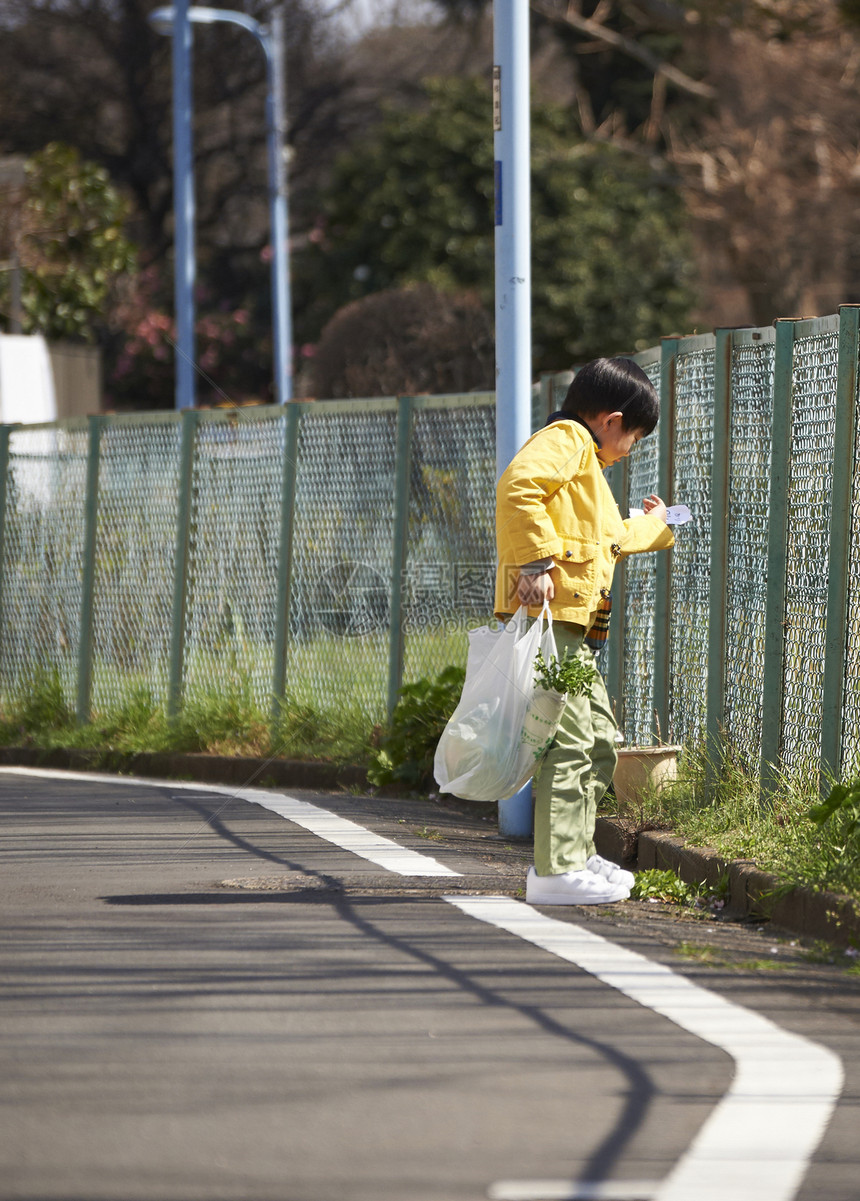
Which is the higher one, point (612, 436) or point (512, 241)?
point (512, 241)

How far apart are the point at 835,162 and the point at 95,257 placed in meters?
11.3

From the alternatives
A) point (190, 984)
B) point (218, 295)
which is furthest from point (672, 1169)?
point (218, 295)

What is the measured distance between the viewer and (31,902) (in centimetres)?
593

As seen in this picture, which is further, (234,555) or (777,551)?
(234,555)

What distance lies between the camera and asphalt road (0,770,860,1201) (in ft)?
11.3

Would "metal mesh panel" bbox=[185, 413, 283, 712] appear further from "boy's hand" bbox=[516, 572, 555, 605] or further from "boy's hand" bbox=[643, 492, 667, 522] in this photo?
"boy's hand" bbox=[516, 572, 555, 605]

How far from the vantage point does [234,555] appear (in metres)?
10.5

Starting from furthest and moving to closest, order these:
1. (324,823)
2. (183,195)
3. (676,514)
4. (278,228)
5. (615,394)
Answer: (278,228)
(183,195)
(324,823)
(676,514)
(615,394)

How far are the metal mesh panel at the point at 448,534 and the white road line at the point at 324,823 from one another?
1180 millimetres

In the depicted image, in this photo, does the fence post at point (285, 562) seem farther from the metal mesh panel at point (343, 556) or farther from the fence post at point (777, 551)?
the fence post at point (777, 551)

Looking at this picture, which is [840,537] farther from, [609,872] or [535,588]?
[609,872]

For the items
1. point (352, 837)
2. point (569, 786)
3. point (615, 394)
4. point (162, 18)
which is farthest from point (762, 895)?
point (162, 18)

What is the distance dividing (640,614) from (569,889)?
8.30 ft

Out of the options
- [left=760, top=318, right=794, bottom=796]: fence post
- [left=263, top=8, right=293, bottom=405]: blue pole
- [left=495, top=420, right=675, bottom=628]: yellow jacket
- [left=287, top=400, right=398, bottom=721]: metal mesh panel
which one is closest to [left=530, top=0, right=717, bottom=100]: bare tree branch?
[left=263, top=8, right=293, bottom=405]: blue pole
